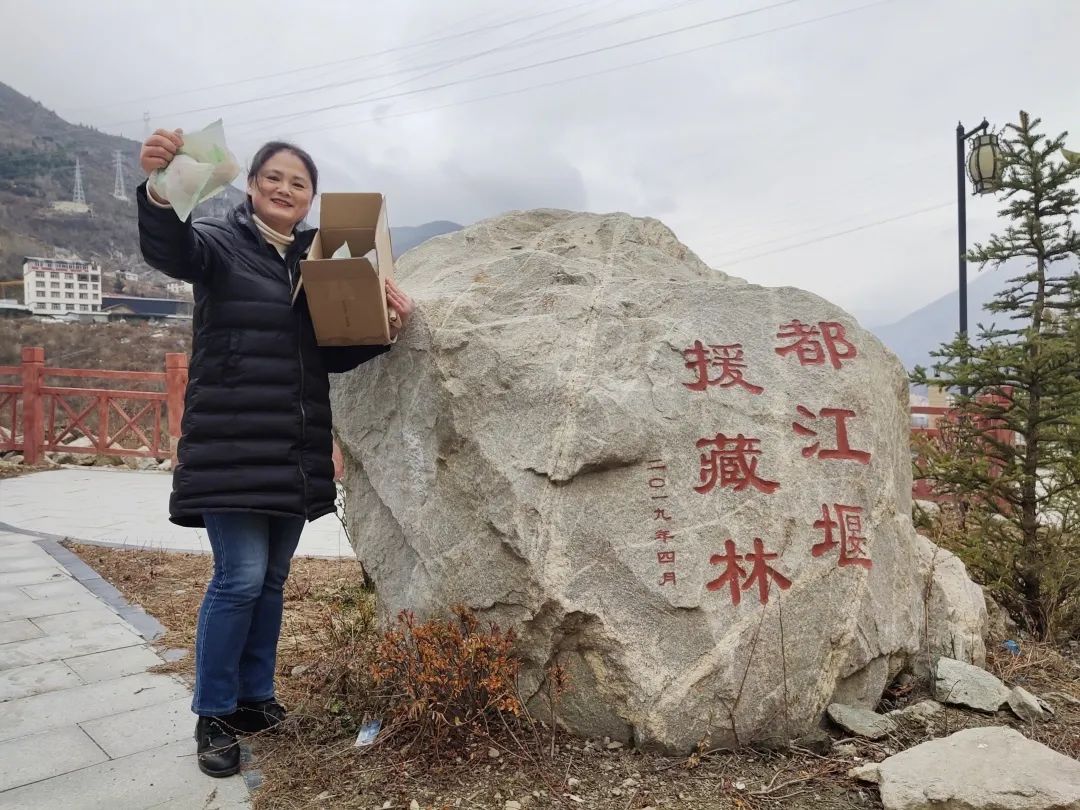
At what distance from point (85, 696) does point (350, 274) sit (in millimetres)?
2283

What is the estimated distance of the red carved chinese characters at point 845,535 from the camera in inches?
103

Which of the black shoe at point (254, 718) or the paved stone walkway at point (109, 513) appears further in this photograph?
the paved stone walkway at point (109, 513)

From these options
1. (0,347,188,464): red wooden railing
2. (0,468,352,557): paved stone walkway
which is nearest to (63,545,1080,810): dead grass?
(0,468,352,557): paved stone walkway

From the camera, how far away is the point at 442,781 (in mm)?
2328

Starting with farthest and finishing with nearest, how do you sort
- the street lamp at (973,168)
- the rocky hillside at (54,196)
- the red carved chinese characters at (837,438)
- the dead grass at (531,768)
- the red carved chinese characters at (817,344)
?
the rocky hillside at (54,196) < the street lamp at (973,168) < the red carved chinese characters at (817,344) < the red carved chinese characters at (837,438) < the dead grass at (531,768)

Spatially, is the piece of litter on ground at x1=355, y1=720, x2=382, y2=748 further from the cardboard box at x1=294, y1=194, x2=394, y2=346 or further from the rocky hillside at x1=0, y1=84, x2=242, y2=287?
the rocky hillside at x1=0, y1=84, x2=242, y2=287

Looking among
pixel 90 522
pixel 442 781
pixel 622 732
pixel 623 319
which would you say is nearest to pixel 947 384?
pixel 623 319

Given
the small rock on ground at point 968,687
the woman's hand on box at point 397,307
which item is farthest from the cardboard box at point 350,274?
the small rock on ground at point 968,687

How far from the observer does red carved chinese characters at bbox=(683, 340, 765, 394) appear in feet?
8.89

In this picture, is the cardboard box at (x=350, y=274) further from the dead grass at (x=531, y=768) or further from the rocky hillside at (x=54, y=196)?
the rocky hillside at (x=54, y=196)

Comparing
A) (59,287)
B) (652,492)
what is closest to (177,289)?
(59,287)

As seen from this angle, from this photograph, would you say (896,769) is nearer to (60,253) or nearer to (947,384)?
(947,384)

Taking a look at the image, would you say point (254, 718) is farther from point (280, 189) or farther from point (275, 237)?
point (280, 189)

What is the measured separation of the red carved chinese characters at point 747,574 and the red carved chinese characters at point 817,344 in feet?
2.45
